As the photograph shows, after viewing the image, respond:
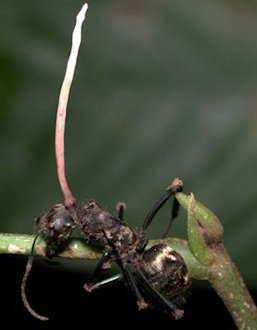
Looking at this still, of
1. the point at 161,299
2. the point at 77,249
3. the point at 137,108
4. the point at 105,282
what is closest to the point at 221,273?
the point at 77,249

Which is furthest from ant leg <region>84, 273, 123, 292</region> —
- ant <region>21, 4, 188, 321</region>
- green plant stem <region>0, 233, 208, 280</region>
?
green plant stem <region>0, 233, 208, 280</region>

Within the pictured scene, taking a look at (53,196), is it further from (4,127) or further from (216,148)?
(216,148)

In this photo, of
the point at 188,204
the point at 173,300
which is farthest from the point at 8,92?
the point at 188,204

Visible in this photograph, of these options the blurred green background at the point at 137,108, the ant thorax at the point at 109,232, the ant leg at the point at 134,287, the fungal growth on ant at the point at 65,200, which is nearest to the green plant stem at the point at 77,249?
the fungal growth on ant at the point at 65,200

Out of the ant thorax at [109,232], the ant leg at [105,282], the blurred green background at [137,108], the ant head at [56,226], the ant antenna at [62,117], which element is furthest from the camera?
the blurred green background at [137,108]

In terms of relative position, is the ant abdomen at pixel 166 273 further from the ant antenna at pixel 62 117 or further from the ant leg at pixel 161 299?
the ant antenna at pixel 62 117

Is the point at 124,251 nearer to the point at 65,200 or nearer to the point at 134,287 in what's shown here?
the point at 134,287
